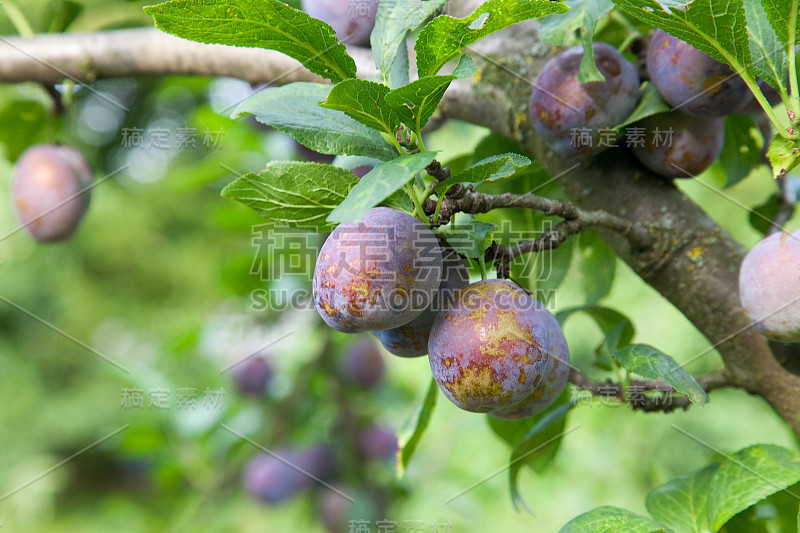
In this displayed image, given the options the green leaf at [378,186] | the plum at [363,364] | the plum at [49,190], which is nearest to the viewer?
the green leaf at [378,186]

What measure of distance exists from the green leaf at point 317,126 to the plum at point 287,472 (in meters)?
0.92

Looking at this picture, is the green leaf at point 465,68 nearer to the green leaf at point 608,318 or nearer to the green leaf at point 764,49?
the green leaf at point 764,49

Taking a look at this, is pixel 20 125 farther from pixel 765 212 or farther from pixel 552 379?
pixel 765 212

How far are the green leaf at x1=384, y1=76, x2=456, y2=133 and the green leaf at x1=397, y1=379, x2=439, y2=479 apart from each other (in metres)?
0.23

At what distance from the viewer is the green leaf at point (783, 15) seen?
1.12ft

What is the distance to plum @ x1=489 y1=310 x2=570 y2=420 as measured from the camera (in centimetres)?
40

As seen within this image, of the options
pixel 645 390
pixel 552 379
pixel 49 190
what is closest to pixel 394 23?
pixel 552 379

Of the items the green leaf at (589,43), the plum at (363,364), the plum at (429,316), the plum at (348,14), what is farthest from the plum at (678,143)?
the plum at (363,364)

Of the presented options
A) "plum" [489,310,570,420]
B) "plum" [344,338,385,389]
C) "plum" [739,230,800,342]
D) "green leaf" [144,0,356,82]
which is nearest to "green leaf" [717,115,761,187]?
"plum" [739,230,800,342]

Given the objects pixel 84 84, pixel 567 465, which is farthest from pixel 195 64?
pixel 567 465

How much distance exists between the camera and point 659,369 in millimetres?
368

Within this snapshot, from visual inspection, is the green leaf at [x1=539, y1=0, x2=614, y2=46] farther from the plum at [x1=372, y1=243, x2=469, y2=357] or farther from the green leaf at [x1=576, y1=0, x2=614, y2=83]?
the plum at [x1=372, y1=243, x2=469, y2=357]

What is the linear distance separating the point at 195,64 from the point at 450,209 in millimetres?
552

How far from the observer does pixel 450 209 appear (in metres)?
0.36
